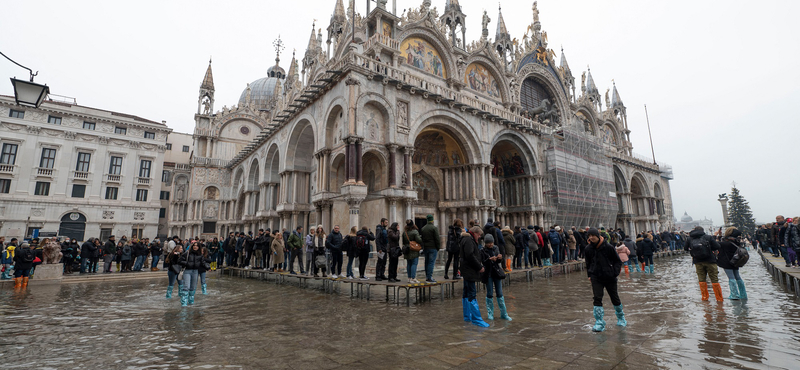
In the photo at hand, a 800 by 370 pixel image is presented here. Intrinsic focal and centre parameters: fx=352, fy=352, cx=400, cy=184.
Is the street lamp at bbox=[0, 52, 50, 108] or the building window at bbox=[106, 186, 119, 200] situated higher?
the building window at bbox=[106, 186, 119, 200]

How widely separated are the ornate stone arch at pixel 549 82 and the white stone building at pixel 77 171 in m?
36.4

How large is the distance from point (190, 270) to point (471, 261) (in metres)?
6.65

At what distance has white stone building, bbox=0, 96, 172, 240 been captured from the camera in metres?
29.8

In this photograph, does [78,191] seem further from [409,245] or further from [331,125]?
[409,245]

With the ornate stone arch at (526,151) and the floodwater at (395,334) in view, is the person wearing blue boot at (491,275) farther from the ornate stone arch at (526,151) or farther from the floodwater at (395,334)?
the ornate stone arch at (526,151)

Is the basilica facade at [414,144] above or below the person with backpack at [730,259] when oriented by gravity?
above

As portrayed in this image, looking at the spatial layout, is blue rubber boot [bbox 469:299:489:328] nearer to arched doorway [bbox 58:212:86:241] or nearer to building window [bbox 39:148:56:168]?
arched doorway [bbox 58:212:86:241]

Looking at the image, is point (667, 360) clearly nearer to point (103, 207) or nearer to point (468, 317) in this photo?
point (468, 317)

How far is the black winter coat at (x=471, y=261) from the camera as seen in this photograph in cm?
599

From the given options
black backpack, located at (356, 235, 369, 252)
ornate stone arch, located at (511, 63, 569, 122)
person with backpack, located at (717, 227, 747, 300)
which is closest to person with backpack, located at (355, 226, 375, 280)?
black backpack, located at (356, 235, 369, 252)

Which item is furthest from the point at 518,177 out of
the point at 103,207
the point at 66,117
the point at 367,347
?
the point at 66,117

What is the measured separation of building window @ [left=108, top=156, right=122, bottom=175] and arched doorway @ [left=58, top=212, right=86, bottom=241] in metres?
4.61

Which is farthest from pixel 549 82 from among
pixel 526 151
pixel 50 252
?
pixel 50 252

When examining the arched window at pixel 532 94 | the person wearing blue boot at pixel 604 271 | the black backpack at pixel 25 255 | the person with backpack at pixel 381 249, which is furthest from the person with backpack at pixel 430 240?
the arched window at pixel 532 94
